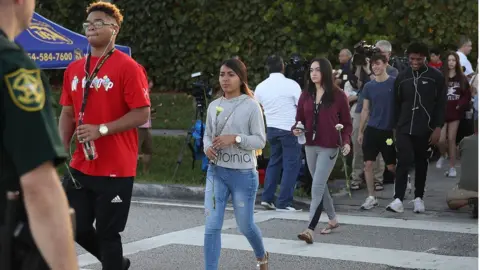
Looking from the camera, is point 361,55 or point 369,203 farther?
point 361,55

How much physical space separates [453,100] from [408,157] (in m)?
3.41

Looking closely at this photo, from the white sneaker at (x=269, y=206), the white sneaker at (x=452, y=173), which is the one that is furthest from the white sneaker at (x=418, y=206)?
the white sneaker at (x=452, y=173)

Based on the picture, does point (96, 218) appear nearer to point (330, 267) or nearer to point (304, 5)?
point (330, 267)

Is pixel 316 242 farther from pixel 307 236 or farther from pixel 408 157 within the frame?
pixel 408 157

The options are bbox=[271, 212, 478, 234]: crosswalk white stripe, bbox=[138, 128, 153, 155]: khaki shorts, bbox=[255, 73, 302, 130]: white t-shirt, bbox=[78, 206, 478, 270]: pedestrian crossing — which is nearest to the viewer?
bbox=[78, 206, 478, 270]: pedestrian crossing

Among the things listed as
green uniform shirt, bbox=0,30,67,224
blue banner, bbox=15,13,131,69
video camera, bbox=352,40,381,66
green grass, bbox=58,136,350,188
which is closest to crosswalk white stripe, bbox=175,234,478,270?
green grass, bbox=58,136,350,188

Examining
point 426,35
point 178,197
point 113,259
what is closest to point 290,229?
point 178,197

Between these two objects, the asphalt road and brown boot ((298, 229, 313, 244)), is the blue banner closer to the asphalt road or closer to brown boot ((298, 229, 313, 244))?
the asphalt road

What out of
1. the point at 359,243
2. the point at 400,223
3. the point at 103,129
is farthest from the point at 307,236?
the point at 103,129

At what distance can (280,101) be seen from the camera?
11219 mm

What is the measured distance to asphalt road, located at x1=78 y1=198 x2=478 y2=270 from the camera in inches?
310

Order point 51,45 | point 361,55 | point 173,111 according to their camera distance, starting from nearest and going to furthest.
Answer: point 51,45, point 361,55, point 173,111

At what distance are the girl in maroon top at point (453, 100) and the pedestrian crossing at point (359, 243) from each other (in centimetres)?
388

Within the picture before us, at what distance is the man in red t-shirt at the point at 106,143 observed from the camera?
5766mm
